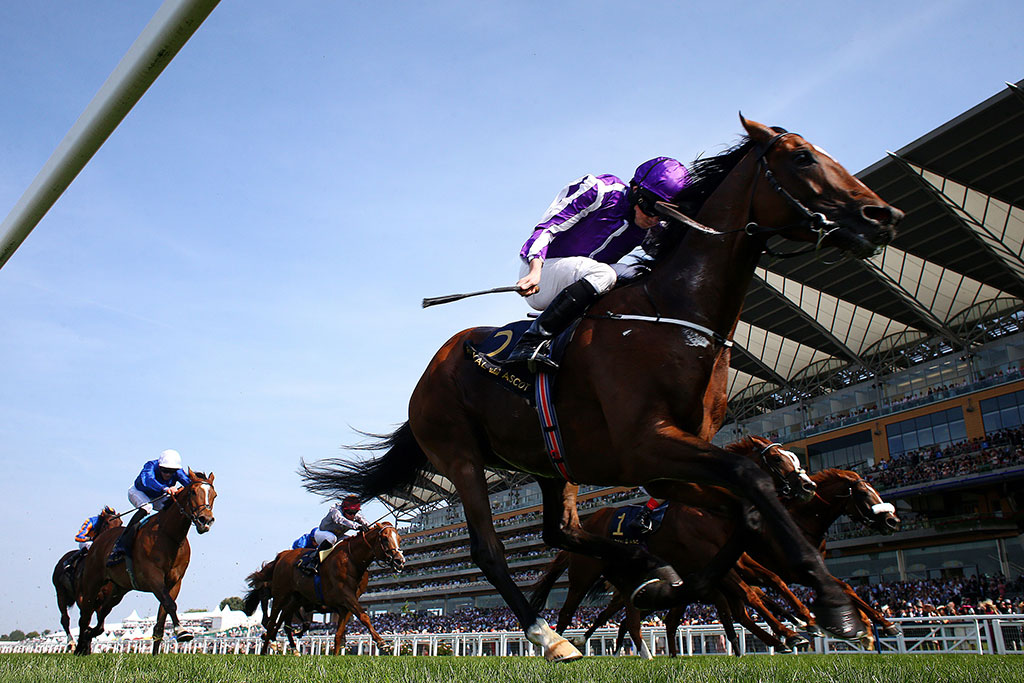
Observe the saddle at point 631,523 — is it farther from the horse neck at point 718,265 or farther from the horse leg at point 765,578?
the horse neck at point 718,265

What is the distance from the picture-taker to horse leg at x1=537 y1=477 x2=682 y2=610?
4.05 meters

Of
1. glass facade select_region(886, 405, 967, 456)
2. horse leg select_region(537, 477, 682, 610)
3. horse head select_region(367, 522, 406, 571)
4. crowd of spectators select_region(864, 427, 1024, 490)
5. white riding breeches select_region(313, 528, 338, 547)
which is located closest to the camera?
horse leg select_region(537, 477, 682, 610)

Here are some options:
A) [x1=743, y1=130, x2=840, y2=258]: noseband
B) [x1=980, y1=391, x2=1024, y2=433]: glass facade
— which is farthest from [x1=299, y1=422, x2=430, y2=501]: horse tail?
[x1=980, y1=391, x2=1024, y2=433]: glass facade

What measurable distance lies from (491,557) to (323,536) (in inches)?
541

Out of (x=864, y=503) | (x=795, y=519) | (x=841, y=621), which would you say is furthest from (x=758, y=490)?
(x=864, y=503)

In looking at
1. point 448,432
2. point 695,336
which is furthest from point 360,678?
point 695,336

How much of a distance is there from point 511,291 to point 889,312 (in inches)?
1533

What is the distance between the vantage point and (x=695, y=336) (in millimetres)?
3830

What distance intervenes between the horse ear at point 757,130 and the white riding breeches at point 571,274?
100 cm

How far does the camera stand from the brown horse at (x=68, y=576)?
14.2 metres

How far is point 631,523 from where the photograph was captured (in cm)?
1076

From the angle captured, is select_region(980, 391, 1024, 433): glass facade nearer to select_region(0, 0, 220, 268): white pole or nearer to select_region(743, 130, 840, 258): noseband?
select_region(743, 130, 840, 258): noseband

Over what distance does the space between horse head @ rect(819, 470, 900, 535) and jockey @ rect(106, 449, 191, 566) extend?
927 cm

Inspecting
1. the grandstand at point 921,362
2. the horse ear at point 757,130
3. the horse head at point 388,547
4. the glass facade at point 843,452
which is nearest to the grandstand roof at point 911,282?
the grandstand at point 921,362
